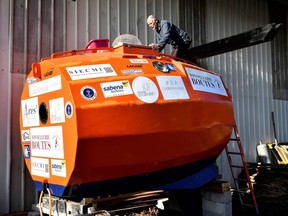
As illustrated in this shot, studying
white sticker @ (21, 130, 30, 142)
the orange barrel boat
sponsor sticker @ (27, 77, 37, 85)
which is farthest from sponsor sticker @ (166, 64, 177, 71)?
white sticker @ (21, 130, 30, 142)

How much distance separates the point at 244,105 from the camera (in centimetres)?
769

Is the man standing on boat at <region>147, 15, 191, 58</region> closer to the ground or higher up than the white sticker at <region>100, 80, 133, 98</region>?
higher up

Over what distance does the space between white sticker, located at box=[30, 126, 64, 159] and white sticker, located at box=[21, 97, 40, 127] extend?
3.0 inches

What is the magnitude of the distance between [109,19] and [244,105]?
387cm

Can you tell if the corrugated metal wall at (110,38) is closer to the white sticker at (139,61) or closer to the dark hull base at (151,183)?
the dark hull base at (151,183)

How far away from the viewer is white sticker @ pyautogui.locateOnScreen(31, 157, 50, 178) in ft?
10.00

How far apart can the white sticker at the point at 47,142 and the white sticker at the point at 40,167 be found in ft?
0.18

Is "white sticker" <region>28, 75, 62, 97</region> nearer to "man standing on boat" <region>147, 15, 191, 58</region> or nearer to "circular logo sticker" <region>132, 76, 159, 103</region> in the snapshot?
"circular logo sticker" <region>132, 76, 159, 103</region>

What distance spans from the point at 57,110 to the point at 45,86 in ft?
1.12

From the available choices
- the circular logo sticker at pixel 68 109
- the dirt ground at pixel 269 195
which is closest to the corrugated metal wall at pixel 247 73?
the dirt ground at pixel 269 195

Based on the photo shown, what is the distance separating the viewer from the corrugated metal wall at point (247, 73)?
7.34 m

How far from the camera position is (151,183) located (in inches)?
120

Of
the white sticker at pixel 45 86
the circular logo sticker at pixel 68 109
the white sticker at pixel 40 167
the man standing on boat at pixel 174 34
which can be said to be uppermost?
the man standing on boat at pixel 174 34

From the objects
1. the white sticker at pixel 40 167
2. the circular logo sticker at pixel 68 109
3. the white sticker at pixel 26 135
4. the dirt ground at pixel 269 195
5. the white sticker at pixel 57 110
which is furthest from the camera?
the dirt ground at pixel 269 195
